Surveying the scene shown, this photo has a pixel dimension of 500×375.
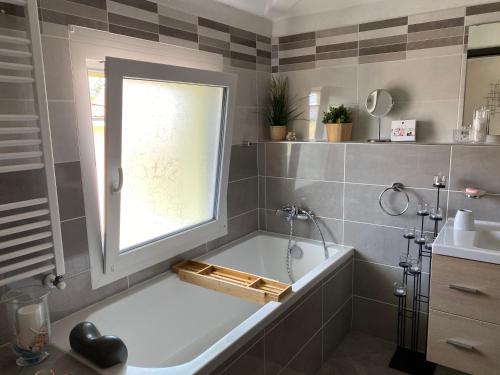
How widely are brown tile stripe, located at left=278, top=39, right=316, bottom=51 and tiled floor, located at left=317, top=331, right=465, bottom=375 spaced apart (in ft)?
7.05

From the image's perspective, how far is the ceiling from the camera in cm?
258

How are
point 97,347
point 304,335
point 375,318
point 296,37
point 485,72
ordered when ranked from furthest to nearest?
1. point 296,37
2. point 375,318
3. point 485,72
4. point 304,335
5. point 97,347

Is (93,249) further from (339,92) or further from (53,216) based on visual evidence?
(339,92)

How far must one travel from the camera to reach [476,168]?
84.0 inches

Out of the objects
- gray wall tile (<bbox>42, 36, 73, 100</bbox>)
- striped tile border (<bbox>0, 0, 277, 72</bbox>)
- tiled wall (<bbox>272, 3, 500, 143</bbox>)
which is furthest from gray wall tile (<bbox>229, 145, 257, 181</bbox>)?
gray wall tile (<bbox>42, 36, 73, 100</bbox>)

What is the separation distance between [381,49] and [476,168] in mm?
999

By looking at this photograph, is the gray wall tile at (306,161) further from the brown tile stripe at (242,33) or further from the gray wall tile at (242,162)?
the brown tile stripe at (242,33)

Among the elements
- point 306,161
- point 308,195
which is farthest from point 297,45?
point 308,195

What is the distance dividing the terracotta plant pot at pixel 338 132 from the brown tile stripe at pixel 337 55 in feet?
1.62

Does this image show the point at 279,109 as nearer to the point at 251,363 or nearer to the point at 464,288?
the point at 464,288

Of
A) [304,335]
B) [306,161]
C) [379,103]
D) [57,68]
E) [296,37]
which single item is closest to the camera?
[57,68]

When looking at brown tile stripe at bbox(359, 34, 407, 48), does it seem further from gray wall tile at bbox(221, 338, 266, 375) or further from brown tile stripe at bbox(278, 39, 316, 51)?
gray wall tile at bbox(221, 338, 266, 375)

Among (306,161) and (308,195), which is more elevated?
(306,161)

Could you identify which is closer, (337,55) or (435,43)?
(435,43)
